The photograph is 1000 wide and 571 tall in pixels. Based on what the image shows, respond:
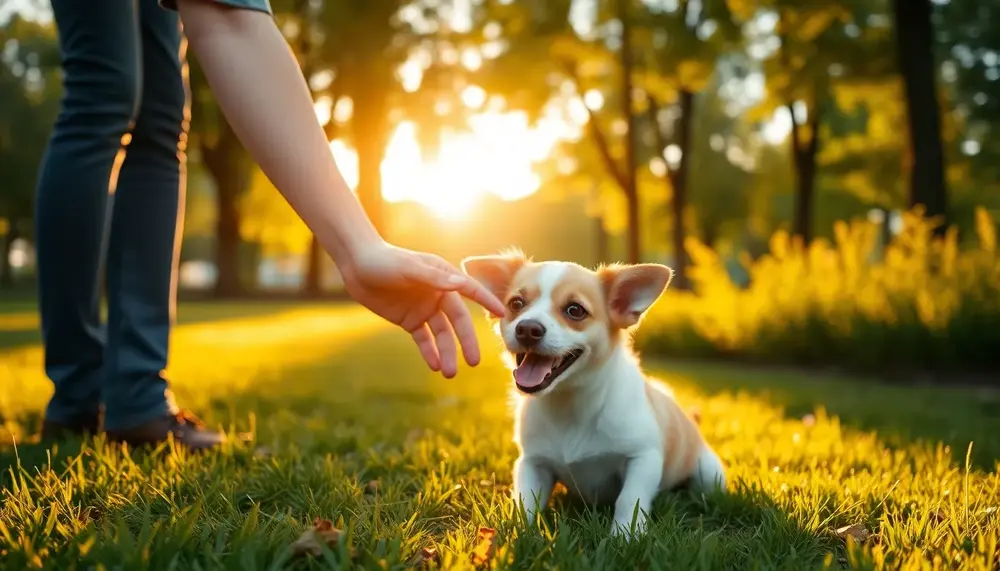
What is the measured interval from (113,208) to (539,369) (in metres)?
2.04

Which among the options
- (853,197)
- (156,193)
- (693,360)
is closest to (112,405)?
(156,193)

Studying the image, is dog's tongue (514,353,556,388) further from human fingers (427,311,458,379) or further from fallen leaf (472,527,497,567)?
fallen leaf (472,527,497,567)

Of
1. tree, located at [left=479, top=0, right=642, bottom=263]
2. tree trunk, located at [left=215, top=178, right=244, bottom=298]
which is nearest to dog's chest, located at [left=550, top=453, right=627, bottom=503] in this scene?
tree, located at [left=479, top=0, right=642, bottom=263]

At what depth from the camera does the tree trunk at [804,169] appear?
1955 centimetres

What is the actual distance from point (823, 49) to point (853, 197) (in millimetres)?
18812

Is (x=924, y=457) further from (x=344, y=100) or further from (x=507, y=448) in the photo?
(x=344, y=100)

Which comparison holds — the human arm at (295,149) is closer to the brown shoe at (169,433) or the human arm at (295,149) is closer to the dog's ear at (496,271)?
the dog's ear at (496,271)

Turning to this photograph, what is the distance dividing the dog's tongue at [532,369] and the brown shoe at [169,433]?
4.62ft

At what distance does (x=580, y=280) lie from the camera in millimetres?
2732

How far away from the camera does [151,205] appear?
324cm

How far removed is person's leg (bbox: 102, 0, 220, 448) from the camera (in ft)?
9.97

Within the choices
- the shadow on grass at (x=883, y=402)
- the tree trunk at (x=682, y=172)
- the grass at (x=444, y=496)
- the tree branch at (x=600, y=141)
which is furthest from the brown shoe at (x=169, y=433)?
the tree trunk at (x=682, y=172)

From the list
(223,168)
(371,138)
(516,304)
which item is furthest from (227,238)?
(516,304)

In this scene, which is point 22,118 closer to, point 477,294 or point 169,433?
point 169,433
